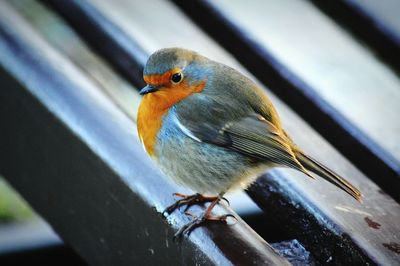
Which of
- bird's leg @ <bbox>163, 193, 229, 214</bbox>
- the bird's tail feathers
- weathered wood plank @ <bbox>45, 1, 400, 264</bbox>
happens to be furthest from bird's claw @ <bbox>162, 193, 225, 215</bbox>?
the bird's tail feathers

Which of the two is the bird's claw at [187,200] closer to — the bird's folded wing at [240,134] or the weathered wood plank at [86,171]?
the weathered wood plank at [86,171]

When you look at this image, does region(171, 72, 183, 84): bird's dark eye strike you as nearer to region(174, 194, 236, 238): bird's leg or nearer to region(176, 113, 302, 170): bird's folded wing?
region(176, 113, 302, 170): bird's folded wing

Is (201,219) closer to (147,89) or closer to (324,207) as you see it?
(324,207)

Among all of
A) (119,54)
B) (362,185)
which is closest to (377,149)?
(362,185)

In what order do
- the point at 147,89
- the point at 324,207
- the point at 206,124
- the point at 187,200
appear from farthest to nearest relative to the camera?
1. the point at 206,124
2. the point at 147,89
3. the point at 187,200
4. the point at 324,207

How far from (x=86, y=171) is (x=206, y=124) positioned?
0.66 metres

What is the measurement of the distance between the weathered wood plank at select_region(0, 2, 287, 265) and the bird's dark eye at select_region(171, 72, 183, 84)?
373 millimetres

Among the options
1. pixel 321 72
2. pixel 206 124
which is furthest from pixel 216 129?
pixel 321 72

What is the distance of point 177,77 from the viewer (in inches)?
98.4

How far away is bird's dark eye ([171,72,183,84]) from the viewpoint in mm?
2488

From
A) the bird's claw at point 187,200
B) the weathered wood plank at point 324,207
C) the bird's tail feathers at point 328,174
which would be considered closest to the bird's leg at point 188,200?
the bird's claw at point 187,200

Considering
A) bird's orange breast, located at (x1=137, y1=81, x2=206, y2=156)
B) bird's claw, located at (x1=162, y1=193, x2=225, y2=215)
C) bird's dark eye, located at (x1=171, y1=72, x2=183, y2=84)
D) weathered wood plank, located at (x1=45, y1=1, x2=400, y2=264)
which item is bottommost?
weathered wood plank, located at (x1=45, y1=1, x2=400, y2=264)

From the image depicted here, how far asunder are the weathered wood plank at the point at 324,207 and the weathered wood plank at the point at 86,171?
134mm

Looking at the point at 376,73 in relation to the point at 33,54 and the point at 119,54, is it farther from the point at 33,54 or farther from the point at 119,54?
the point at 33,54
